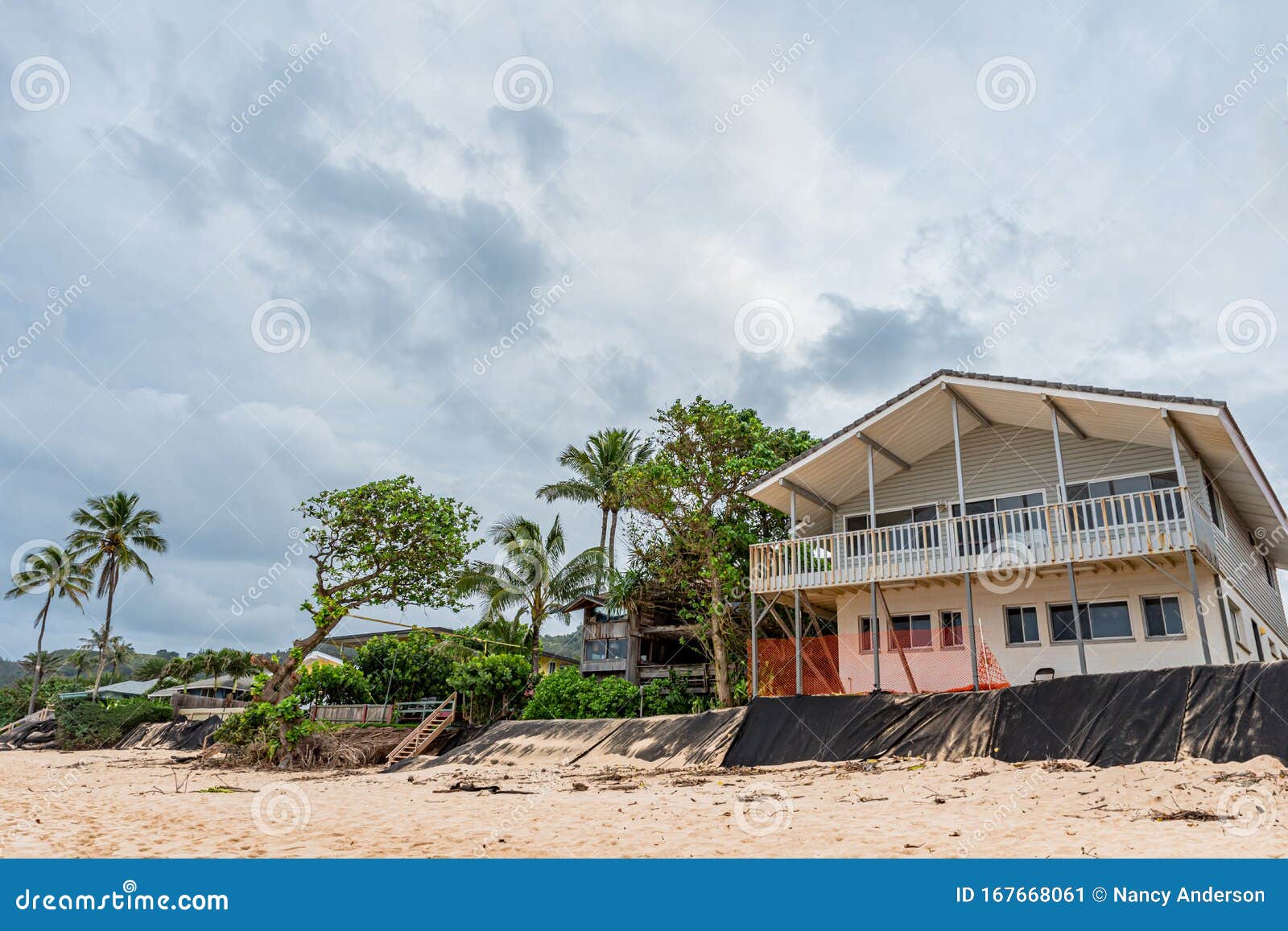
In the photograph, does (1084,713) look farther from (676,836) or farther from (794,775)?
(676,836)

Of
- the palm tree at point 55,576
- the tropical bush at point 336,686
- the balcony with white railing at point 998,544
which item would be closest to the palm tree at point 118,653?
the palm tree at point 55,576

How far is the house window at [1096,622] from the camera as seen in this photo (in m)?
15.2

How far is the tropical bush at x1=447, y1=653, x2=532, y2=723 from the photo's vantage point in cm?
2208

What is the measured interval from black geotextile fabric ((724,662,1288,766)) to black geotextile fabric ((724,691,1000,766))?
0.01 meters

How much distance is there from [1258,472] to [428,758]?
58.8 feet

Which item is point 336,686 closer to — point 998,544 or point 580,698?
point 580,698

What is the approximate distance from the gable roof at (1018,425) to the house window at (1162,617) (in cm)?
293

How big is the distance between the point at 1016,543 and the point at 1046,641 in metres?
2.38

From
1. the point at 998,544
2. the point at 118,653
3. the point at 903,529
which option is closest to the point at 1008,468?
the point at 998,544

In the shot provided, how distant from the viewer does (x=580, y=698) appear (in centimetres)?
2127

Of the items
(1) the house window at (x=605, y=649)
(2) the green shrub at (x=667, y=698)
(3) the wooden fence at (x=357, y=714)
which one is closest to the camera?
(2) the green shrub at (x=667, y=698)

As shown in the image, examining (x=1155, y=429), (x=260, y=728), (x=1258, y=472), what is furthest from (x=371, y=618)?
(x=1258, y=472)

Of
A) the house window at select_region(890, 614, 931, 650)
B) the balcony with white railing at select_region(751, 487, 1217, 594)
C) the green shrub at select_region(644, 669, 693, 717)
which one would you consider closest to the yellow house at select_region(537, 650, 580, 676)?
the green shrub at select_region(644, 669, 693, 717)

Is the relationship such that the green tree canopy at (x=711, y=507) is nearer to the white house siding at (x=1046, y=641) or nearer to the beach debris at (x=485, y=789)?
the white house siding at (x=1046, y=641)
